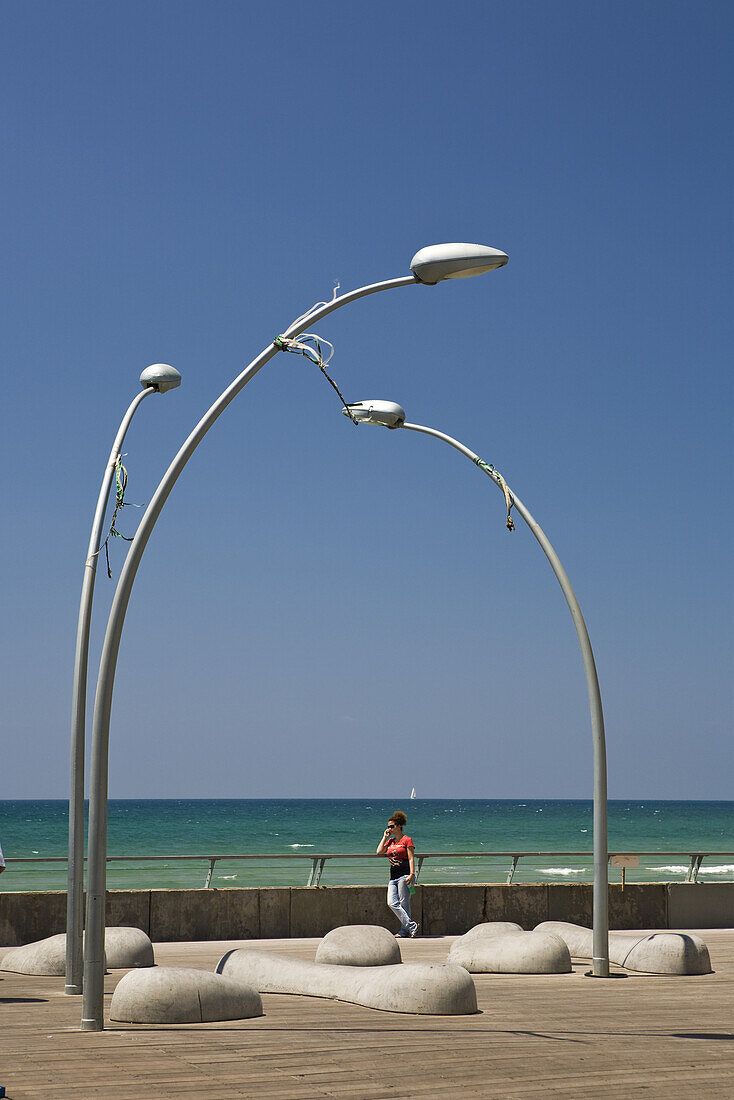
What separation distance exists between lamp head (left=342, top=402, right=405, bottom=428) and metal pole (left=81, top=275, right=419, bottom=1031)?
16.5 ft

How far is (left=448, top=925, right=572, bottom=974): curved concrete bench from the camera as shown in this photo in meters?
14.0

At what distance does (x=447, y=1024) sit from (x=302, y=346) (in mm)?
5670

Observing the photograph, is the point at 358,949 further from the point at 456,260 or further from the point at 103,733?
the point at 456,260

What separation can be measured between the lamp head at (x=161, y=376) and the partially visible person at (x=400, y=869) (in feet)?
23.6

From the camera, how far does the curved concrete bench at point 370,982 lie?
1052cm

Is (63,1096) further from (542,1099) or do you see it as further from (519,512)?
(519,512)

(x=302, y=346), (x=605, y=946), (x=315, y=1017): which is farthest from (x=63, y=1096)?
(x=605, y=946)

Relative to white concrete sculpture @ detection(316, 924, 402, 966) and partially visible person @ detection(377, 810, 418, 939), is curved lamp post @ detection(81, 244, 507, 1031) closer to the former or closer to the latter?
white concrete sculpture @ detection(316, 924, 402, 966)

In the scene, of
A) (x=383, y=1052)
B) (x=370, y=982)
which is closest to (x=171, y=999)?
(x=383, y=1052)

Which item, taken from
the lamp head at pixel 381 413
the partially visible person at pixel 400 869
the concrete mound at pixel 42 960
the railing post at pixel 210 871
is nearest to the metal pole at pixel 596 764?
the lamp head at pixel 381 413

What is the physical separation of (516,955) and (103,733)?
270 inches

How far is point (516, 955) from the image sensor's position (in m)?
14.0

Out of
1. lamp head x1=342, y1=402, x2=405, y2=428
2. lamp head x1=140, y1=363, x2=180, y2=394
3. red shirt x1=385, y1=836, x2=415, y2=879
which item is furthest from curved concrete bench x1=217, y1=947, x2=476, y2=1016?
lamp head x1=342, y1=402, x2=405, y2=428

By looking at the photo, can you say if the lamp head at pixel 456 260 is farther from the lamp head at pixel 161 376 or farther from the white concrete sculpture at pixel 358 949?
the white concrete sculpture at pixel 358 949
